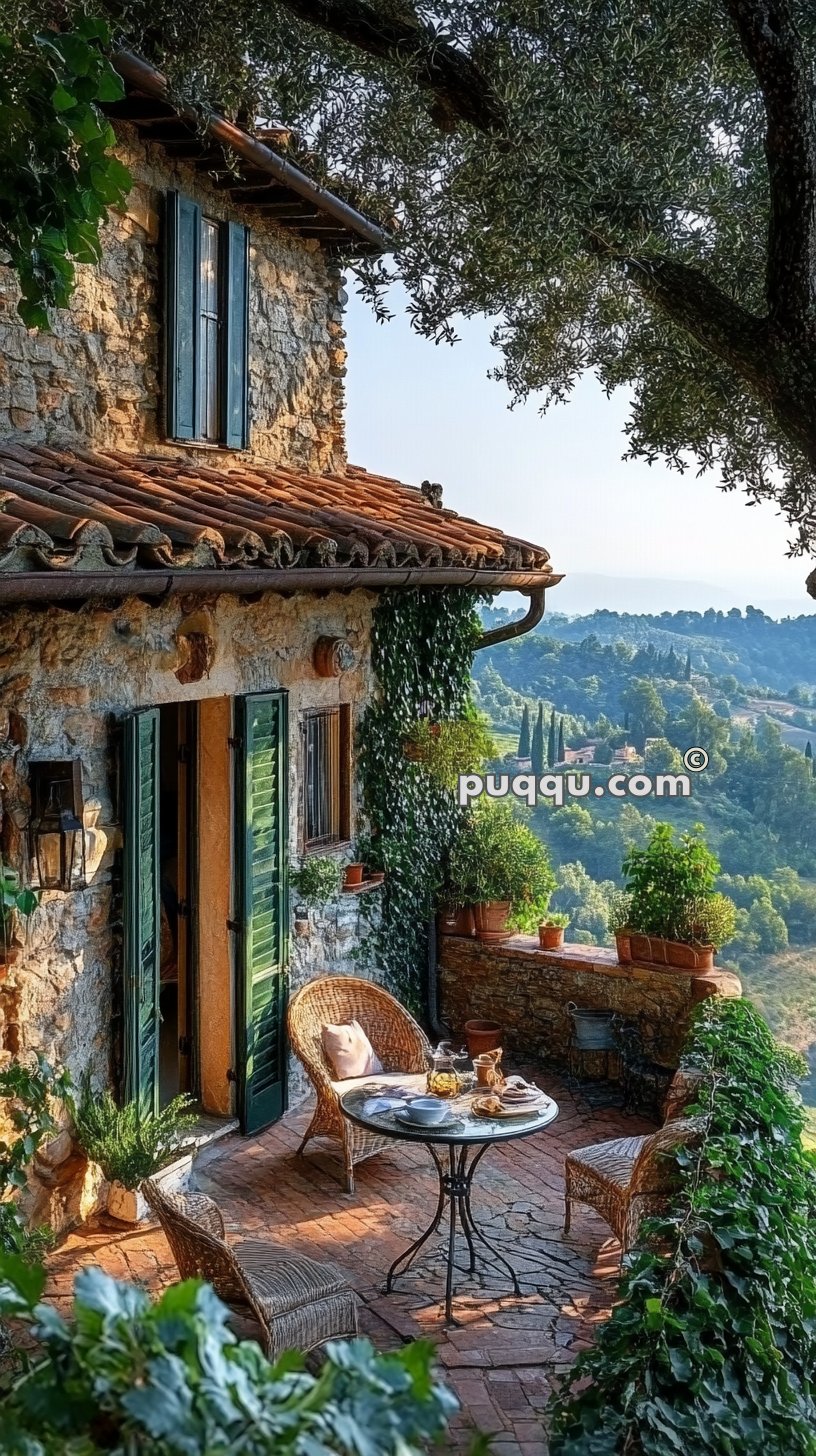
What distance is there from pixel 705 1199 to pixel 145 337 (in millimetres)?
5314

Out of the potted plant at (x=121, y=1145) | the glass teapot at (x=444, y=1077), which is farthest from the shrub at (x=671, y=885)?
the potted plant at (x=121, y=1145)

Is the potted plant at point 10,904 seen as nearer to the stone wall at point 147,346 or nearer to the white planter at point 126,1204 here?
the white planter at point 126,1204

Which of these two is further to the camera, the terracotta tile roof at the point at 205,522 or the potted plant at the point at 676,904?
the potted plant at the point at 676,904

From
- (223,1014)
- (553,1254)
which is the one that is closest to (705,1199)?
(553,1254)

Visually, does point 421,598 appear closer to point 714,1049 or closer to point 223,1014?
point 223,1014

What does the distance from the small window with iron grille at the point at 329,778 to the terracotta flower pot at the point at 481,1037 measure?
161 centimetres

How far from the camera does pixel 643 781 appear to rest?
36.3 feet

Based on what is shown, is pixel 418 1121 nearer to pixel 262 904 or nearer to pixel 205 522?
pixel 262 904

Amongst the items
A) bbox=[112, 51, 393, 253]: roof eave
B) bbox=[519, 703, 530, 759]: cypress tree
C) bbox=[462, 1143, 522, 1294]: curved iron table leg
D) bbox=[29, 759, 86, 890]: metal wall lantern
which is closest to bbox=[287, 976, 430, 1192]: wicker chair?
bbox=[462, 1143, 522, 1294]: curved iron table leg

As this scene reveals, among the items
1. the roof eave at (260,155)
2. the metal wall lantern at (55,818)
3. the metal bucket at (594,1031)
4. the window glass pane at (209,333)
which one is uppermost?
the roof eave at (260,155)

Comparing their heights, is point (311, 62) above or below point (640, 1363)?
above

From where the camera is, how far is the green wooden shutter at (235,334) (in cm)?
743

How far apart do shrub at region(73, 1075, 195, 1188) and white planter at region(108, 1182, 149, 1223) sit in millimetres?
40

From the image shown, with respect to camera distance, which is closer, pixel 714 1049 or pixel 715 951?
pixel 714 1049
